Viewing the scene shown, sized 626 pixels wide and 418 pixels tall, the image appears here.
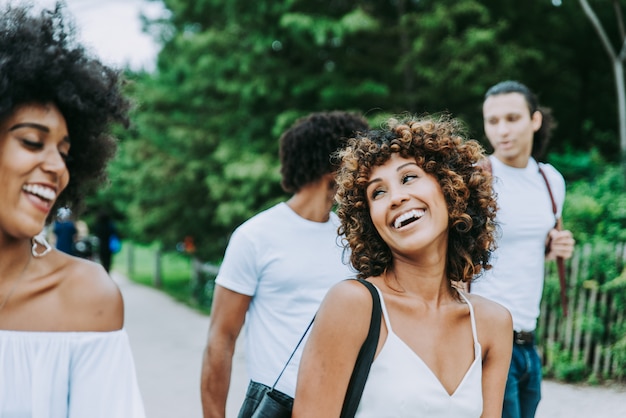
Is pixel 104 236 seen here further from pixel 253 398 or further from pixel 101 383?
pixel 101 383

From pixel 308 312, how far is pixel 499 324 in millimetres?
994

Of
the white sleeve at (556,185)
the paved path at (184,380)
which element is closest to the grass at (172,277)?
the paved path at (184,380)

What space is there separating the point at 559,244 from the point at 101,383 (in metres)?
2.57

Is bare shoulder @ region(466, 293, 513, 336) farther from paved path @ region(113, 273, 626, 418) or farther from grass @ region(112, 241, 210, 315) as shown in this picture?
grass @ region(112, 241, 210, 315)

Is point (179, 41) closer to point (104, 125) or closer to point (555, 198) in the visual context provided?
point (555, 198)

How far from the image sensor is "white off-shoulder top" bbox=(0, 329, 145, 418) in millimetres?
1767

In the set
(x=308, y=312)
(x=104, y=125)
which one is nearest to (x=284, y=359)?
(x=308, y=312)

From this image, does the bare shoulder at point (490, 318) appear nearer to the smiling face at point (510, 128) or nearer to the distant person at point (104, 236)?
the smiling face at point (510, 128)

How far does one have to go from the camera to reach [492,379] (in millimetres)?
2264

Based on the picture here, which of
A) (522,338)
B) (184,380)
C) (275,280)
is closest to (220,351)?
(275,280)

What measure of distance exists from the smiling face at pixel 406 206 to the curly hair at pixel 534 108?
70.3 inches

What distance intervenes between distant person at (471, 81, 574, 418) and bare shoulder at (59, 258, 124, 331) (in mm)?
2065

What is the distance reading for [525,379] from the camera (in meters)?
3.51

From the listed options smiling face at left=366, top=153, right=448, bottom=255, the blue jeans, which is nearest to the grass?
the blue jeans
